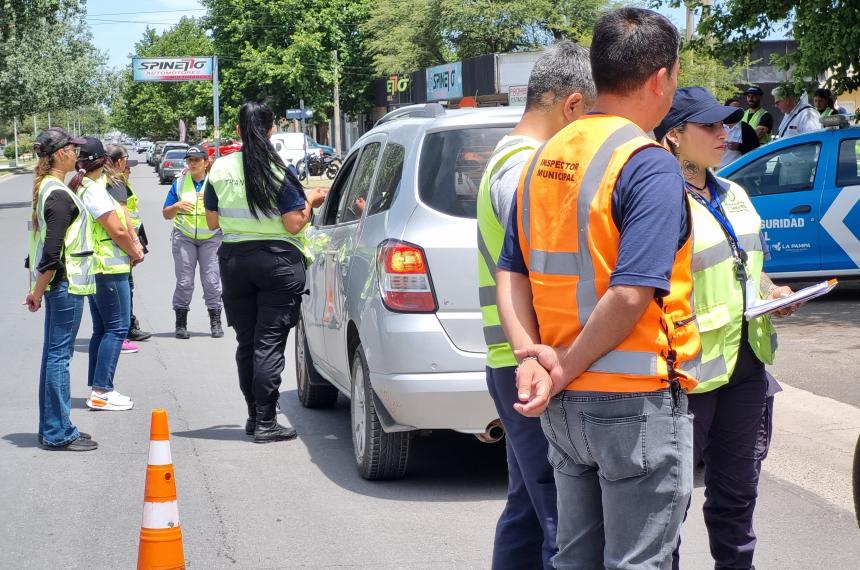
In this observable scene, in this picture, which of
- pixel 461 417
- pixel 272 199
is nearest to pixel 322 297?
pixel 272 199

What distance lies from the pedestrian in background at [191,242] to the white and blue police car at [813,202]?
5.51 m

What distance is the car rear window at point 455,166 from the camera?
5609 millimetres

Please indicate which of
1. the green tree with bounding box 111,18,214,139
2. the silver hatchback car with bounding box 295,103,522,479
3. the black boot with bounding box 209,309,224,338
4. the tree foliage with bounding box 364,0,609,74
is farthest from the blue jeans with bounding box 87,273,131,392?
the green tree with bounding box 111,18,214,139

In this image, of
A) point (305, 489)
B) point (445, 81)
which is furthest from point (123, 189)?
point (445, 81)

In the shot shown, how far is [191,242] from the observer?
11.8 metres

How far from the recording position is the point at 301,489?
6.11 m

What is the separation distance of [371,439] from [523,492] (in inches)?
89.5

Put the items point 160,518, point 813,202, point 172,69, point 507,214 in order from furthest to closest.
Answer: point 172,69, point 813,202, point 160,518, point 507,214

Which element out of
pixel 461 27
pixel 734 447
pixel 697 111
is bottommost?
pixel 734 447

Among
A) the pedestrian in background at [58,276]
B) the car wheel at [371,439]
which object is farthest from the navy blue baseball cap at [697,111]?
the pedestrian in background at [58,276]

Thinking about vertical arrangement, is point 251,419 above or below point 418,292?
below

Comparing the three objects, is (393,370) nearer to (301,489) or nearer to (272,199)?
(301,489)

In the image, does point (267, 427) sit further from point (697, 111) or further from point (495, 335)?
point (697, 111)

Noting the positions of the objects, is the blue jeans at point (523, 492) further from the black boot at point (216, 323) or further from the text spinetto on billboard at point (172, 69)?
the text spinetto on billboard at point (172, 69)
